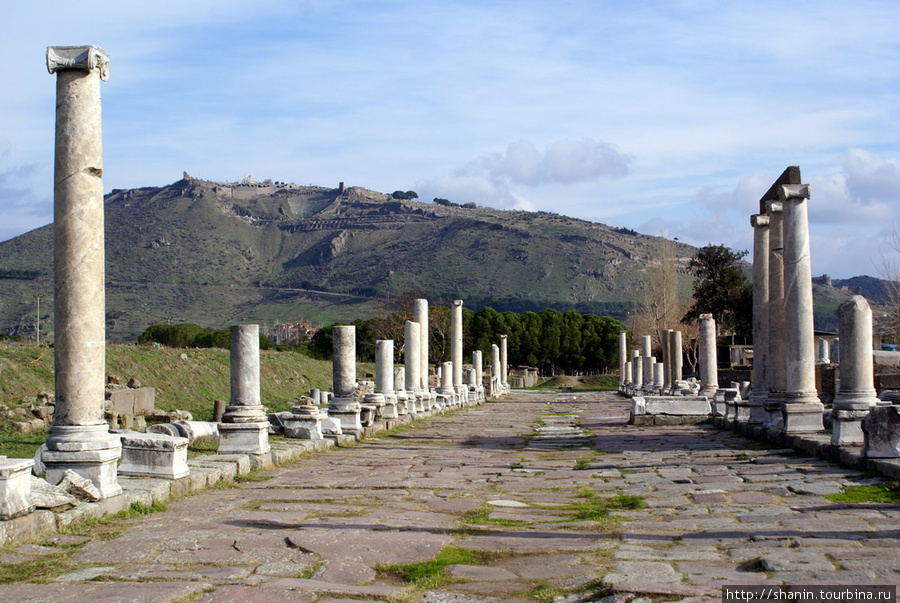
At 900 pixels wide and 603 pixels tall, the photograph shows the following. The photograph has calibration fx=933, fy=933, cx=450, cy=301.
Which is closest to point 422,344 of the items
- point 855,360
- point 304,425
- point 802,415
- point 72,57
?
point 304,425

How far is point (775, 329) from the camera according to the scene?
15820 mm

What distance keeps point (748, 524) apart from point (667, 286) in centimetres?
5516

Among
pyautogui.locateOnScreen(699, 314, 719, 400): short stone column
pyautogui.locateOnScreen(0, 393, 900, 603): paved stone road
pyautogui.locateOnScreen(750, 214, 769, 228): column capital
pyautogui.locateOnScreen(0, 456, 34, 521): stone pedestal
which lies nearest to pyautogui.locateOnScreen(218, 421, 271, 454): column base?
pyautogui.locateOnScreen(0, 393, 900, 603): paved stone road

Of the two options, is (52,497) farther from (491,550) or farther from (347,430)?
(347,430)

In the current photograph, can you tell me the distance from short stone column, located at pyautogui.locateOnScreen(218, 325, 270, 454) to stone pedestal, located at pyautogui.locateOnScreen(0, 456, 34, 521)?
5033mm

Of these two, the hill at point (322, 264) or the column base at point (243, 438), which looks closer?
the column base at point (243, 438)

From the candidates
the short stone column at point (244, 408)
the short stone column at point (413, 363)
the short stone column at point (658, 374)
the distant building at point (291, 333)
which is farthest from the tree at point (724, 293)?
the distant building at point (291, 333)

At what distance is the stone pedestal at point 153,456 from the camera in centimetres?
908

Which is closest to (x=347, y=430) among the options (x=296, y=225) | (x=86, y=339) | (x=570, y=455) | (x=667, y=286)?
(x=570, y=455)

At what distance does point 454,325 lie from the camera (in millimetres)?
33594

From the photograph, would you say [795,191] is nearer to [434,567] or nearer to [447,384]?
[434,567]

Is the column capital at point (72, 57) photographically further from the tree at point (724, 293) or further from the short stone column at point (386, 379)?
the tree at point (724, 293)

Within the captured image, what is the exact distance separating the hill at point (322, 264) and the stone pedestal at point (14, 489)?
103m

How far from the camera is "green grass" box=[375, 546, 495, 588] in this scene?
5.66 m
